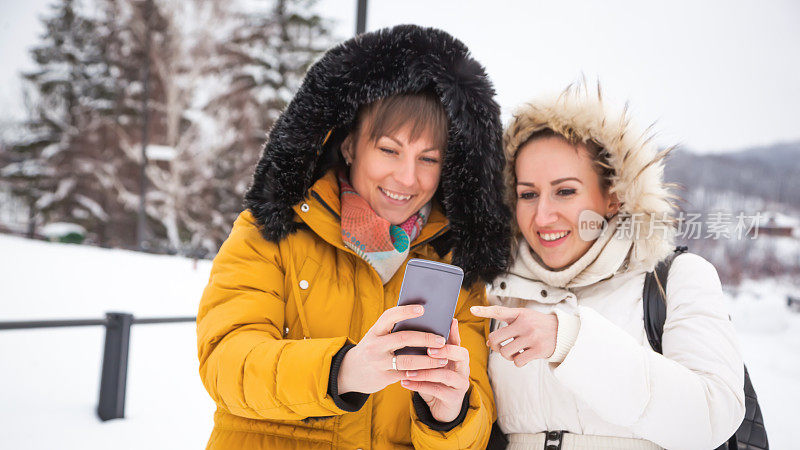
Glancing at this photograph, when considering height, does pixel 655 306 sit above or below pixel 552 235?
below

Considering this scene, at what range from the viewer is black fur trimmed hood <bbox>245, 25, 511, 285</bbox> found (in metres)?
1.57

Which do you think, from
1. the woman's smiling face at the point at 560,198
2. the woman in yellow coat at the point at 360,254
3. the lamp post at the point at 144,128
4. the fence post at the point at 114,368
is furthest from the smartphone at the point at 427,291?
the lamp post at the point at 144,128

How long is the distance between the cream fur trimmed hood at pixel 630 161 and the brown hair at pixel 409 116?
0.37 m

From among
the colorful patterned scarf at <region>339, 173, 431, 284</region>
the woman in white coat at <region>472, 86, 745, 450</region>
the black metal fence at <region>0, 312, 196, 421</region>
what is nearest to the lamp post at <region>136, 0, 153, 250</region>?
the black metal fence at <region>0, 312, 196, 421</region>

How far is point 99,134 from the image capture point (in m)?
12.7

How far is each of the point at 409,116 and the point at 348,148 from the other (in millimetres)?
305

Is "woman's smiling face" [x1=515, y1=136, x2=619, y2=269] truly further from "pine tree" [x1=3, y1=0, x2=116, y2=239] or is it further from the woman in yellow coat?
"pine tree" [x1=3, y1=0, x2=116, y2=239]

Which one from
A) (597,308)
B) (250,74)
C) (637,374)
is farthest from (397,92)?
(250,74)

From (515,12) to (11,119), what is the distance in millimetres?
11120

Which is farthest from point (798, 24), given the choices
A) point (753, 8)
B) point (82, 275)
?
point (82, 275)

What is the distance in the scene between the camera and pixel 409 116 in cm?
164

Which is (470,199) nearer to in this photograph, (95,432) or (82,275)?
(95,432)

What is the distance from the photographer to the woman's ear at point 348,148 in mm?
1787

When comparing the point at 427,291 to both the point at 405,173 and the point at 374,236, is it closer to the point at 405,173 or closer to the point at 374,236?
the point at 374,236
